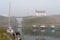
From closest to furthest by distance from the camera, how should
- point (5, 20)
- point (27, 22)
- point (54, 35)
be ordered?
point (5, 20) < point (27, 22) < point (54, 35)

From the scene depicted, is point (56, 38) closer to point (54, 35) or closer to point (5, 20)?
point (54, 35)

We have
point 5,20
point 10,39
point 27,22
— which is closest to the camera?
point 10,39

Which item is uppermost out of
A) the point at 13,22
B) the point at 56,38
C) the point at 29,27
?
the point at 13,22

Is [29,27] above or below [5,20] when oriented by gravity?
below

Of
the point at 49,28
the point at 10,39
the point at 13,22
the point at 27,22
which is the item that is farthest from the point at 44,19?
the point at 10,39

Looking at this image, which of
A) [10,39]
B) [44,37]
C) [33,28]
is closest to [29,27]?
[33,28]

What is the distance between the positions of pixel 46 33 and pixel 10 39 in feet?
8.72

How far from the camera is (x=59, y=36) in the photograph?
4383mm

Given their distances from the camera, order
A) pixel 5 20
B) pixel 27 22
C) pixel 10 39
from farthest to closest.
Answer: pixel 27 22 → pixel 5 20 → pixel 10 39

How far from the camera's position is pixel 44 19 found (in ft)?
15.1

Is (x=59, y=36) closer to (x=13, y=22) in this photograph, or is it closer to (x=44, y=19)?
(x=44, y=19)

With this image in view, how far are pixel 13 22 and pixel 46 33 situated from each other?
1.49m

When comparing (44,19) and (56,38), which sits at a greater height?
(44,19)

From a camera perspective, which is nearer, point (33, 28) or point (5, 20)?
point (5, 20)
